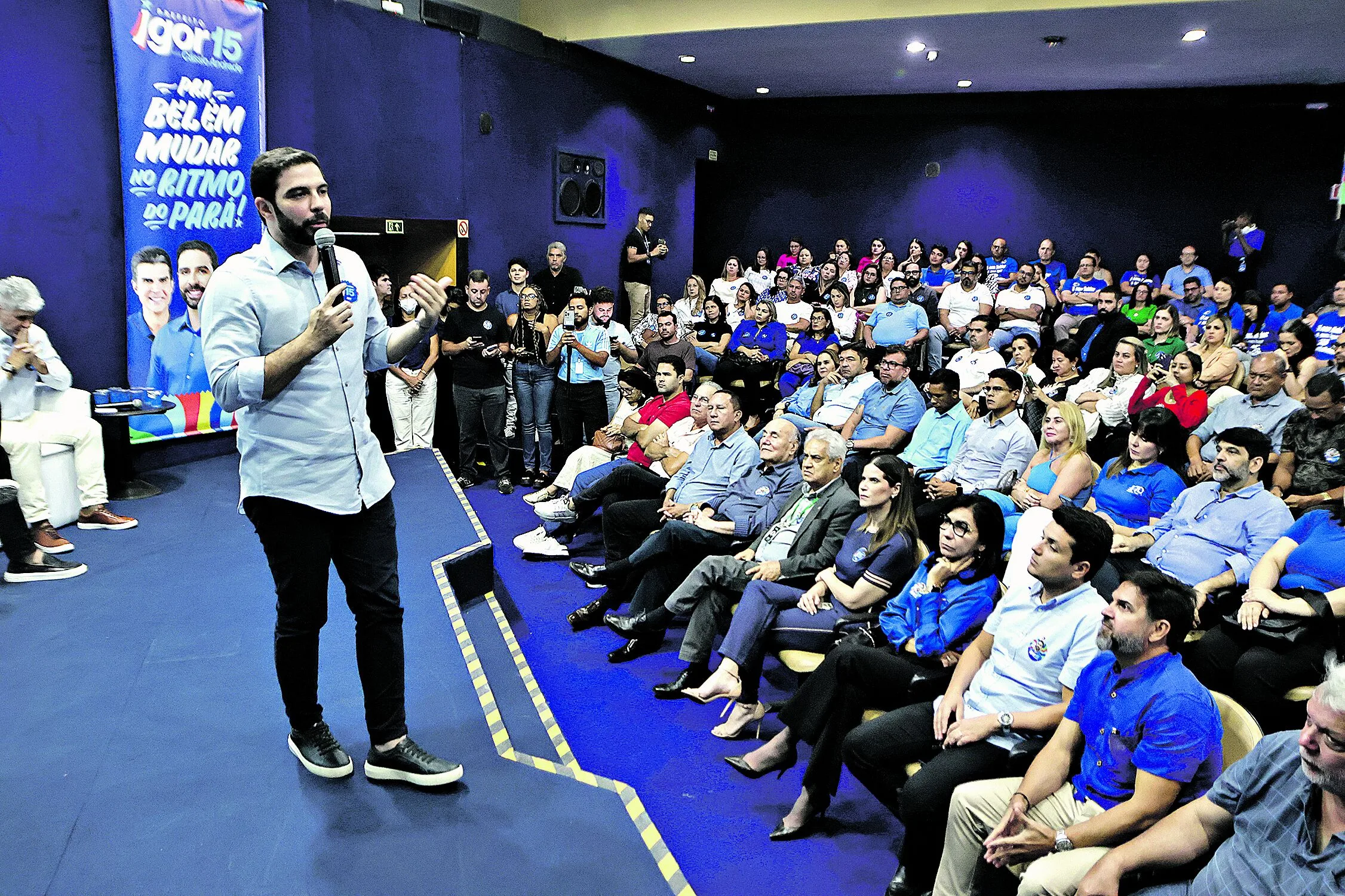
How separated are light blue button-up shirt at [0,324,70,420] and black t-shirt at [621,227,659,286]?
6057 mm

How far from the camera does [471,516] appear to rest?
5020 mm

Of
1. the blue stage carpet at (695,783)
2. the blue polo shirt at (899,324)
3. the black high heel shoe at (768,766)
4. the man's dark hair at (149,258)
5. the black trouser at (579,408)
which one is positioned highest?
the man's dark hair at (149,258)

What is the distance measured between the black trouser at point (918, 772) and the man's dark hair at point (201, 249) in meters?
4.95

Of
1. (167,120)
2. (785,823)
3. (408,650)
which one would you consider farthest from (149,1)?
(785,823)

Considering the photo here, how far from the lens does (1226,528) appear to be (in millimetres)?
3416

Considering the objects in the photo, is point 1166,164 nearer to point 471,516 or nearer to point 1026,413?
point 1026,413

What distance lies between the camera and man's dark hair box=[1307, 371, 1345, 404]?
382 cm

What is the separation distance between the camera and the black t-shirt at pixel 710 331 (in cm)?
836

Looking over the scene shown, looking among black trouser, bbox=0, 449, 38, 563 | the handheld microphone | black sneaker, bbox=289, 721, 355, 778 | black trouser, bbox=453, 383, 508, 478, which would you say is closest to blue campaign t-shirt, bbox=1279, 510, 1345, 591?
black sneaker, bbox=289, 721, 355, 778

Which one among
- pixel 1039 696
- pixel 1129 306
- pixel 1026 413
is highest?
pixel 1129 306

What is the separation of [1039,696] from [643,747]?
4.87 feet

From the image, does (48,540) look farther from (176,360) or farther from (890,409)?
(890,409)

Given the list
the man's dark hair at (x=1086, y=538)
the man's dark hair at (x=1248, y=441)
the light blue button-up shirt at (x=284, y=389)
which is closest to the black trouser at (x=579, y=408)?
the man's dark hair at (x=1248, y=441)

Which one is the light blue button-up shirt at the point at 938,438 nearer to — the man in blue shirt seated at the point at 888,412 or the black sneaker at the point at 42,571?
the man in blue shirt seated at the point at 888,412
